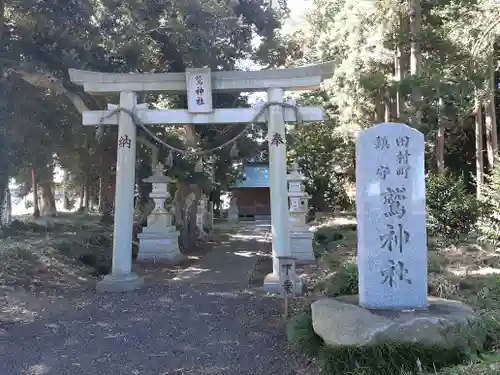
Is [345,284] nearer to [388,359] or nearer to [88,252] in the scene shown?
[388,359]

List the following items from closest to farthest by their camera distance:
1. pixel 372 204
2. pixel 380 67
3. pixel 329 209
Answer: pixel 372 204 < pixel 380 67 < pixel 329 209

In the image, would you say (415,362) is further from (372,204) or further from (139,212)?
(139,212)

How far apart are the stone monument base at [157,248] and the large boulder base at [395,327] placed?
8512 millimetres

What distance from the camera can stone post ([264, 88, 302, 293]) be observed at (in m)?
8.44

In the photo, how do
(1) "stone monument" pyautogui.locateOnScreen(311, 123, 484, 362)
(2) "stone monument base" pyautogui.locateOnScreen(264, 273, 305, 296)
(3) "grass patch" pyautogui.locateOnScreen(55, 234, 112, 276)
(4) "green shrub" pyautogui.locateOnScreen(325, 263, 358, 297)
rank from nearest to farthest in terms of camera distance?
(1) "stone monument" pyautogui.locateOnScreen(311, 123, 484, 362) < (4) "green shrub" pyautogui.locateOnScreen(325, 263, 358, 297) < (2) "stone monument base" pyautogui.locateOnScreen(264, 273, 305, 296) < (3) "grass patch" pyautogui.locateOnScreen(55, 234, 112, 276)

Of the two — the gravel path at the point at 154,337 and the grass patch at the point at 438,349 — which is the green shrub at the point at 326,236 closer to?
the grass patch at the point at 438,349

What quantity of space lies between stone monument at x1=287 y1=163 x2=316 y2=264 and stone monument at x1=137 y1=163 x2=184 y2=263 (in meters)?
3.23

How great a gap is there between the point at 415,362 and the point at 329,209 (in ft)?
75.9

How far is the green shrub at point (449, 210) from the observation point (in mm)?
11586

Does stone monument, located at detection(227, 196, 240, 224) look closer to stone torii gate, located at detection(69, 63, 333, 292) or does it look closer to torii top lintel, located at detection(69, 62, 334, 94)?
stone torii gate, located at detection(69, 63, 333, 292)

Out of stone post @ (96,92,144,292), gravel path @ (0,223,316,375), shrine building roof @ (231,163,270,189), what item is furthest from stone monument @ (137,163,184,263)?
shrine building roof @ (231,163,270,189)

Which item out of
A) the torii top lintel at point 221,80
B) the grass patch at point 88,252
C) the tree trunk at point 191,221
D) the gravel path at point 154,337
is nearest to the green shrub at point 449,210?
the torii top lintel at point 221,80

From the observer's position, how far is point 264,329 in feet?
20.0

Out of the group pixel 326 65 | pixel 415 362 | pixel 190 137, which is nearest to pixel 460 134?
pixel 190 137
